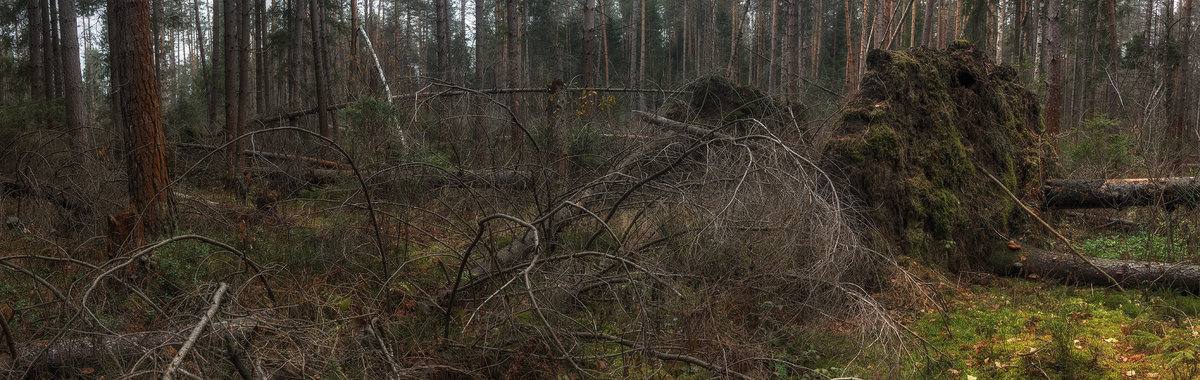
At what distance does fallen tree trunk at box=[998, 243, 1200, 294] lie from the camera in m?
5.52

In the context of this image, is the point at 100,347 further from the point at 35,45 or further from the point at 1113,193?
the point at 35,45

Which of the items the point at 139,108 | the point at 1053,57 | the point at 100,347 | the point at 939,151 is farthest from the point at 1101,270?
the point at 139,108

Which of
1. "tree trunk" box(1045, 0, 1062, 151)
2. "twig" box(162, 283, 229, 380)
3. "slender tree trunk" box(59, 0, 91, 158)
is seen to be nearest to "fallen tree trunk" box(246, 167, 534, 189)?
"twig" box(162, 283, 229, 380)

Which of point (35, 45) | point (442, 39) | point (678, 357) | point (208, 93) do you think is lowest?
point (678, 357)

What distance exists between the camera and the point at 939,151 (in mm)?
6844

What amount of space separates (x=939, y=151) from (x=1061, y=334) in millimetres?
3101

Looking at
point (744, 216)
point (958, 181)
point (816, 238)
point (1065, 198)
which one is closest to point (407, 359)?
point (744, 216)

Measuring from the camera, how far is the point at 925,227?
636 centimetres

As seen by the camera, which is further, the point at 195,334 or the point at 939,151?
the point at 939,151

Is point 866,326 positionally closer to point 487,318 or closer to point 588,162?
point 487,318

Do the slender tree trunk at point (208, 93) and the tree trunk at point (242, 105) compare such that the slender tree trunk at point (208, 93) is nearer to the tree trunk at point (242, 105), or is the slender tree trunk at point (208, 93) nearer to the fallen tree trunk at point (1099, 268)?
the tree trunk at point (242, 105)

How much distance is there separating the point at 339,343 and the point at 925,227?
5419mm

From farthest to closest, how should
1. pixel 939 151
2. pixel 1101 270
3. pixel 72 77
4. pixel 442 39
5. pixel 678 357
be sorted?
pixel 442 39, pixel 72 77, pixel 939 151, pixel 1101 270, pixel 678 357

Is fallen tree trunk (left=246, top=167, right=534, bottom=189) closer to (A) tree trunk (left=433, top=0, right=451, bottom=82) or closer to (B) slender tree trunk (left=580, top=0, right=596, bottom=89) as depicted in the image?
(B) slender tree trunk (left=580, top=0, right=596, bottom=89)
